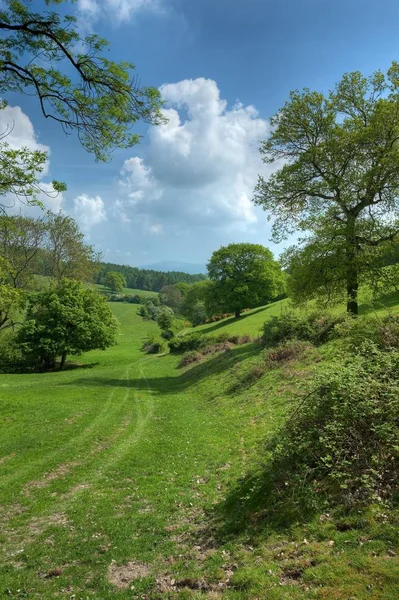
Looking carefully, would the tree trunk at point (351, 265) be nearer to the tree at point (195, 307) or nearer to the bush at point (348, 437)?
the bush at point (348, 437)

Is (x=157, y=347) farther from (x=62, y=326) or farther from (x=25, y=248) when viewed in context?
(x=25, y=248)

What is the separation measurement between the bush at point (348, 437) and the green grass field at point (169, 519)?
2.24 feet

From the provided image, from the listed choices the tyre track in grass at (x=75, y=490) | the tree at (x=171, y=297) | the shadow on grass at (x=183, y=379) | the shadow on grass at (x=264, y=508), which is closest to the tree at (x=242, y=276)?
the shadow on grass at (x=183, y=379)

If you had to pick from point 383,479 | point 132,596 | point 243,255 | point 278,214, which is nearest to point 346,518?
point 383,479

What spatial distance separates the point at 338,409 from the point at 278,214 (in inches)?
855

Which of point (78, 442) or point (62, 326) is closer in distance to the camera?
point (78, 442)

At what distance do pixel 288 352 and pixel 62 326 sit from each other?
30501 millimetres

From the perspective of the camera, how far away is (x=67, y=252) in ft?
159

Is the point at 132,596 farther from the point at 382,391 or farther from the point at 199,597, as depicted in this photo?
the point at 382,391

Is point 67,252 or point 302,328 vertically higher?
point 67,252

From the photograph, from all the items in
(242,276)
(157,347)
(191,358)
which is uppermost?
(242,276)

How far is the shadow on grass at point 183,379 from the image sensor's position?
3049cm

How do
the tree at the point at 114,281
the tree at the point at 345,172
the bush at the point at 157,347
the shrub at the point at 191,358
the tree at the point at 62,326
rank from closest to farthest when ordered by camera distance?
the tree at the point at 345,172
the shrub at the point at 191,358
the tree at the point at 62,326
the bush at the point at 157,347
the tree at the point at 114,281

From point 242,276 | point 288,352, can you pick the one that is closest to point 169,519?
point 288,352
